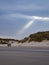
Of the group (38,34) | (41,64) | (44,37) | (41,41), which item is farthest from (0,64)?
(38,34)

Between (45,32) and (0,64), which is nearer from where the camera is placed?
(0,64)

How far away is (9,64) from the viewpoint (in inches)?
590

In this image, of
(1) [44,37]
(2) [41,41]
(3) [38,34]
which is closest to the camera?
(2) [41,41]

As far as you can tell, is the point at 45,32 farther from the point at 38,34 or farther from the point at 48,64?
the point at 48,64

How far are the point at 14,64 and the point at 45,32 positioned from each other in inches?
3927

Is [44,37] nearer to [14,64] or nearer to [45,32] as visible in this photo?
[45,32]

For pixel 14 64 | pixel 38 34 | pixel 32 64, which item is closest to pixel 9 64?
pixel 14 64

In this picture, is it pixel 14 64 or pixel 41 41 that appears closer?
pixel 14 64

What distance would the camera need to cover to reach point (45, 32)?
114188mm

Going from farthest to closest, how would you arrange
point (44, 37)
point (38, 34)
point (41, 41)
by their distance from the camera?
point (38, 34) < point (44, 37) < point (41, 41)

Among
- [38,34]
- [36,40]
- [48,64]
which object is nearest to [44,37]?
[36,40]

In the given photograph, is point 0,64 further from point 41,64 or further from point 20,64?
point 41,64

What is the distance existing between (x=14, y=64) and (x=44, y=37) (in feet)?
287

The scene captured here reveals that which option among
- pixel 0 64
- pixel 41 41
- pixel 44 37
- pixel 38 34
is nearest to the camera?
pixel 0 64
